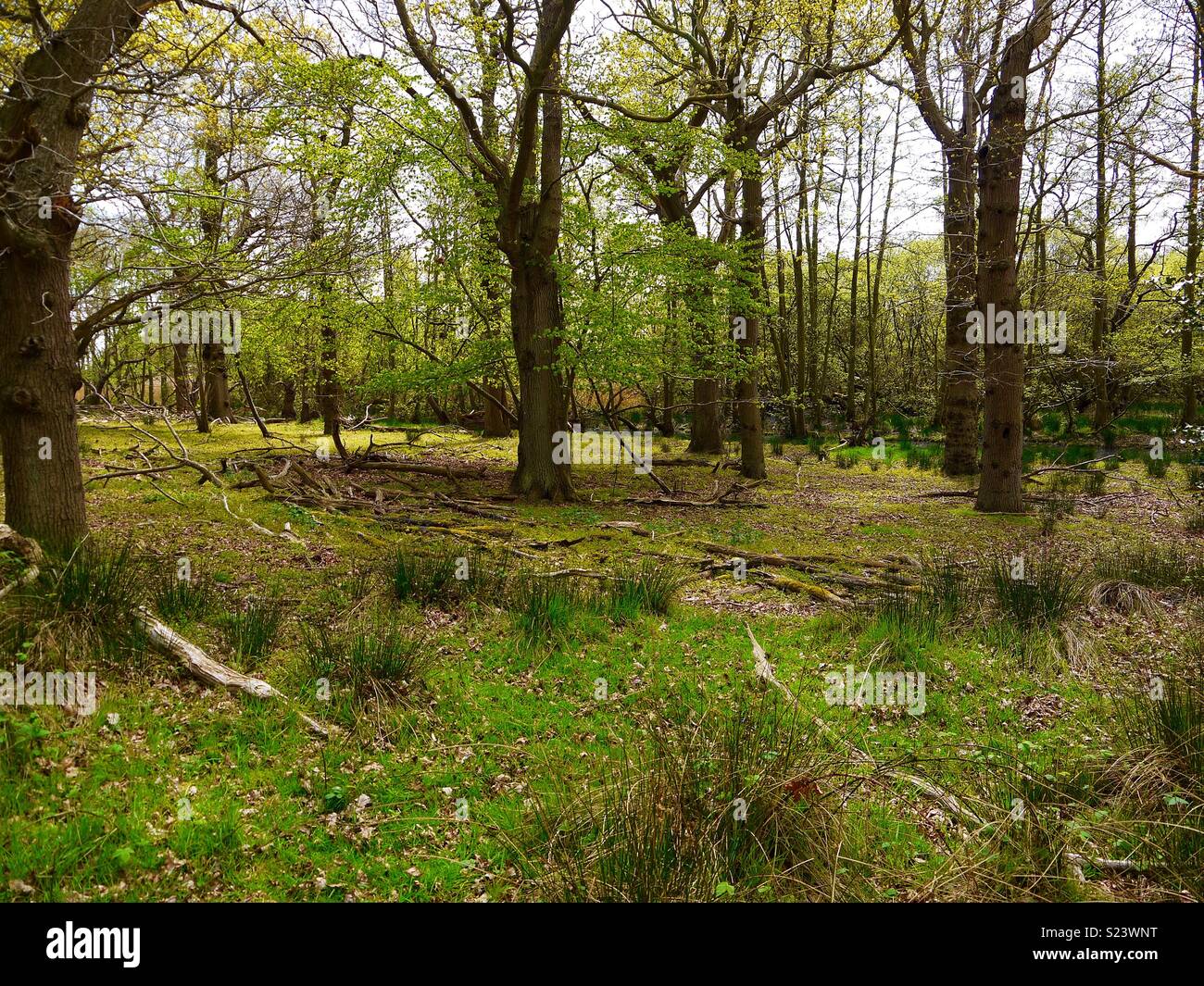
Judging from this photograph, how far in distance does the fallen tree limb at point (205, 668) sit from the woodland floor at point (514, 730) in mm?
66

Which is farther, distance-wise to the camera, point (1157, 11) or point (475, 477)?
point (475, 477)

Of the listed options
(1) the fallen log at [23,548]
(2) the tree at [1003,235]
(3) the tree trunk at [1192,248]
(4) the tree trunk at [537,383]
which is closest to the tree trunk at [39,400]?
(1) the fallen log at [23,548]

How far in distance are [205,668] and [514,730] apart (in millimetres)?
1873

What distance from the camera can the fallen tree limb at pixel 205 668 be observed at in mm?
3956

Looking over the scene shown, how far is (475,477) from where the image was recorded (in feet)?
41.4

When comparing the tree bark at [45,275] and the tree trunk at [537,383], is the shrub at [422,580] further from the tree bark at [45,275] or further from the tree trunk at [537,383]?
the tree trunk at [537,383]

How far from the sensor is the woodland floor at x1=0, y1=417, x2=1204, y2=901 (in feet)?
9.10

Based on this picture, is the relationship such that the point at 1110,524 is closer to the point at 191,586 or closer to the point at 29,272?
the point at 191,586

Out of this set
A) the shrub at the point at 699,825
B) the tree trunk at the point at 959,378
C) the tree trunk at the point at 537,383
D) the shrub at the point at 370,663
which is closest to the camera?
→ the shrub at the point at 699,825

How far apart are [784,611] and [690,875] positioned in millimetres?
3900

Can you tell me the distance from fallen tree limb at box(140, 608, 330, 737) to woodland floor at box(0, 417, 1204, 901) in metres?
0.07

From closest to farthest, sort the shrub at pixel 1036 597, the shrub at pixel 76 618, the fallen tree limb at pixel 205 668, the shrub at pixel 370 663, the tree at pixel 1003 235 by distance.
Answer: the shrub at pixel 76 618 < the fallen tree limb at pixel 205 668 < the shrub at pixel 370 663 < the shrub at pixel 1036 597 < the tree at pixel 1003 235

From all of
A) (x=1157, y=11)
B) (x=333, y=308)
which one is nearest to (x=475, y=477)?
(x=333, y=308)

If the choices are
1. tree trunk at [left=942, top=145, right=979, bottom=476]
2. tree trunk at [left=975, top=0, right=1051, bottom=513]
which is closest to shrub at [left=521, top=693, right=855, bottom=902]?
tree trunk at [left=975, top=0, right=1051, bottom=513]
